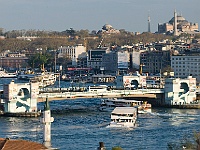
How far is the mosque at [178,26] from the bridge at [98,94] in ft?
196

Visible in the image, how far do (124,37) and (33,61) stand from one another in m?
23.3

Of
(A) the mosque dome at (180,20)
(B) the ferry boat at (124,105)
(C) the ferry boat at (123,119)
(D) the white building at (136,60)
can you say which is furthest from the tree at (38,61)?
(C) the ferry boat at (123,119)

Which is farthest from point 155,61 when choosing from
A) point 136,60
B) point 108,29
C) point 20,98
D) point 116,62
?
point 108,29

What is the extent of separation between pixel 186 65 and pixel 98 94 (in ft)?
67.0

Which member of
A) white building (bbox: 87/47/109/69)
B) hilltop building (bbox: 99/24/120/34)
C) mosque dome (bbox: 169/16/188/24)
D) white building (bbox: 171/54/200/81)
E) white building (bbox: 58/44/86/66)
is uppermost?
mosque dome (bbox: 169/16/188/24)

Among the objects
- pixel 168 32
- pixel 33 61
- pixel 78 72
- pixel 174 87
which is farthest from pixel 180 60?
pixel 168 32

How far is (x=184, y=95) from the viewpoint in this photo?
2856cm

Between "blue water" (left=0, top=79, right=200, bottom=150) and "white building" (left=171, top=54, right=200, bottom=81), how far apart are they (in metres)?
19.7

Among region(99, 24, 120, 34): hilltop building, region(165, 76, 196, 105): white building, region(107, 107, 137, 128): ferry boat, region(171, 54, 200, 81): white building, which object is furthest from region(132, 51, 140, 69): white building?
region(107, 107, 137, 128): ferry boat

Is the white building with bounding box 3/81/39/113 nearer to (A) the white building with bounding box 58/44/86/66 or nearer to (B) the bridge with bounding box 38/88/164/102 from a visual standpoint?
(B) the bridge with bounding box 38/88/164/102

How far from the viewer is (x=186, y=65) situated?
47.3 meters

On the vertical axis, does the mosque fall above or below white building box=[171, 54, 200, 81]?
Answer: above

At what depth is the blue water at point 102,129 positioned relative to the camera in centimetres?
1806

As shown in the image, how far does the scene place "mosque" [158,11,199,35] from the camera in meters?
90.1
